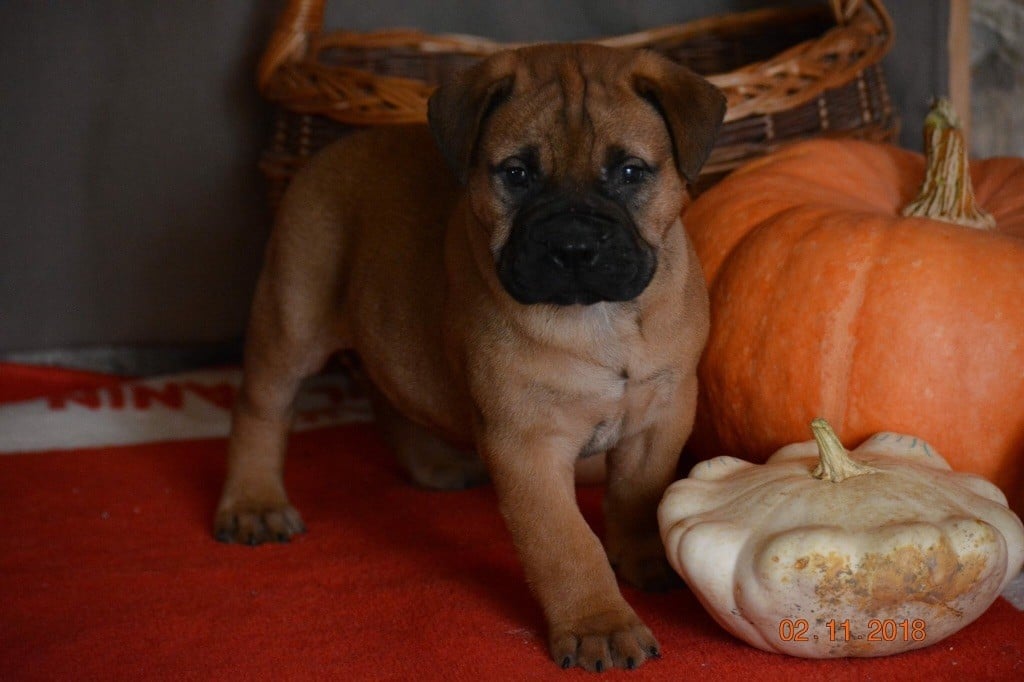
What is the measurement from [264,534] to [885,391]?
1.68m

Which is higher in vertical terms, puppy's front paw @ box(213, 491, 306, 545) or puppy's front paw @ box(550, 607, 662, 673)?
puppy's front paw @ box(550, 607, 662, 673)

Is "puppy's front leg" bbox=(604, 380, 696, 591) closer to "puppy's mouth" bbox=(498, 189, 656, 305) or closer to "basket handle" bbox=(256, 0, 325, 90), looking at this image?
"puppy's mouth" bbox=(498, 189, 656, 305)

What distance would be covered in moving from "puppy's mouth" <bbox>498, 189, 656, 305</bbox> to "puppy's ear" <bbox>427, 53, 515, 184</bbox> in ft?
0.77

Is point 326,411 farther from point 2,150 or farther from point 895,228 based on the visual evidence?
point 895,228

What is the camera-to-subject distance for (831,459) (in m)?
2.37

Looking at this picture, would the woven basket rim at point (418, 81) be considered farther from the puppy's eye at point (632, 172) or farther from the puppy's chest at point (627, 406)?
the puppy's chest at point (627, 406)

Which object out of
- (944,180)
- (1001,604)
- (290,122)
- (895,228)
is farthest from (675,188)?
(290,122)

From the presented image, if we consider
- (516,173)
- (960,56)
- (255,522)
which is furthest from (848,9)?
(255,522)

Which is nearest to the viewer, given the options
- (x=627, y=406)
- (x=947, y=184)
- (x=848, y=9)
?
(x=627, y=406)

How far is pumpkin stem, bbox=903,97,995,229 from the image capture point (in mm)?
2936

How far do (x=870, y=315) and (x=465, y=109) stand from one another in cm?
109

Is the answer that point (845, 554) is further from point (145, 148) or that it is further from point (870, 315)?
point (145, 148)

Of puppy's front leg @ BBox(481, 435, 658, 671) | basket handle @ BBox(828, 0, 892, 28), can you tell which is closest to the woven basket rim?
basket handle @ BBox(828, 0, 892, 28)
